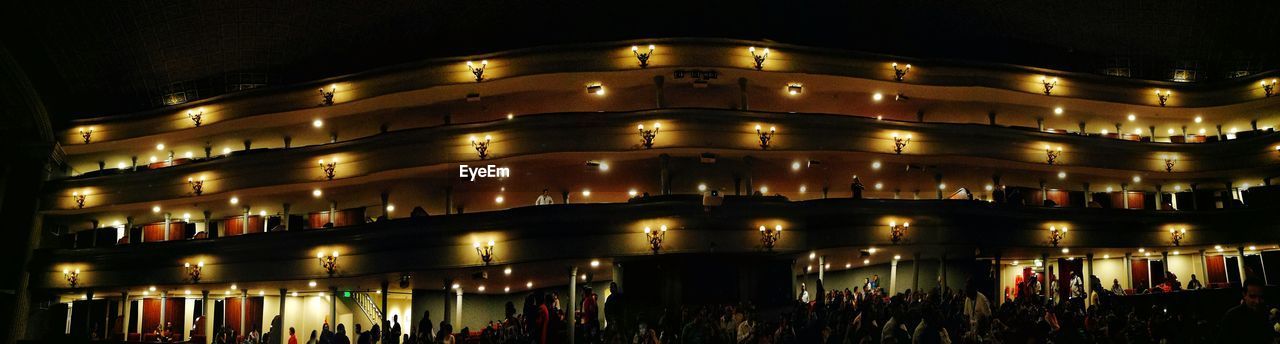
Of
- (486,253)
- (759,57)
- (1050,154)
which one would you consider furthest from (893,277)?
(486,253)

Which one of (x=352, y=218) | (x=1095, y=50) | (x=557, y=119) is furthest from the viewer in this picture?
(x=1095, y=50)

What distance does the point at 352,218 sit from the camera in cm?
3875

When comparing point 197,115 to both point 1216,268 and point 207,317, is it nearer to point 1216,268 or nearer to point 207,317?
point 207,317

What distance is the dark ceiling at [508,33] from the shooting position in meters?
36.2

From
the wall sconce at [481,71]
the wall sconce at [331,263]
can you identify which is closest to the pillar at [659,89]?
the wall sconce at [481,71]

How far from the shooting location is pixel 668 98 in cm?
3581

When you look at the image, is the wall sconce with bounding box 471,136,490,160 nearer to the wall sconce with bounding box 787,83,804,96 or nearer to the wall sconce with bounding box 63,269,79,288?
the wall sconce with bounding box 787,83,804,96

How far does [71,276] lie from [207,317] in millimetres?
5194

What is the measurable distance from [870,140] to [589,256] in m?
10.5

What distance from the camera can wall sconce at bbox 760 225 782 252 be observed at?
99.2 feet

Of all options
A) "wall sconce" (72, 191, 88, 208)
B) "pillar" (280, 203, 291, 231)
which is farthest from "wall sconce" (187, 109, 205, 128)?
"wall sconce" (72, 191, 88, 208)

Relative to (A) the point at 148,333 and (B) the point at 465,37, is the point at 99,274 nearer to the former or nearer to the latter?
(A) the point at 148,333

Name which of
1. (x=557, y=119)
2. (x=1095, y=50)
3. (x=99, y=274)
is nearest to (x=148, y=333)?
(x=99, y=274)

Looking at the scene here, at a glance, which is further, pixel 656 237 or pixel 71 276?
pixel 71 276
